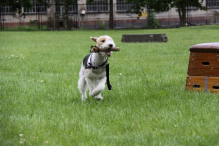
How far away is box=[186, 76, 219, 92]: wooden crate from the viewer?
5680 mm

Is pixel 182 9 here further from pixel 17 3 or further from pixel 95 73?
pixel 95 73

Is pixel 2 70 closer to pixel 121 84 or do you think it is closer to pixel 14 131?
pixel 121 84

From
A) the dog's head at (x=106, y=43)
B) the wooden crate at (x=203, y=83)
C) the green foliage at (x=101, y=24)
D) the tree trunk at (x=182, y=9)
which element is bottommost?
the wooden crate at (x=203, y=83)

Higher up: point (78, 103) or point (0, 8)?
point (0, 8)

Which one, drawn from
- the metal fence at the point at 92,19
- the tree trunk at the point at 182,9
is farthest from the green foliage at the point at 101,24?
the tree trunk at the point at 182,9

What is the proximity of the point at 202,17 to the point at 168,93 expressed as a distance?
46.2 metres

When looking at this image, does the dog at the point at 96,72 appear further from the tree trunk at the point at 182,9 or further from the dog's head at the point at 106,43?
the tree trunk at the point at 182,9

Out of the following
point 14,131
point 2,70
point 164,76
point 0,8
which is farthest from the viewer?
point 0,8

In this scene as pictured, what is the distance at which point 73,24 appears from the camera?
4866 centimetres

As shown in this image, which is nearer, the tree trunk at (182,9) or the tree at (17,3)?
the tree at (17,3)

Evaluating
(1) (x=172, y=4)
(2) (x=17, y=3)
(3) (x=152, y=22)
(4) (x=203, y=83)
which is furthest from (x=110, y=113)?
(3) (x=152, y=22)

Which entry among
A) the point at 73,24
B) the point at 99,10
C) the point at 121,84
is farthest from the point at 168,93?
the point at 99,10

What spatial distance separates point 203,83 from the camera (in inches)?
227

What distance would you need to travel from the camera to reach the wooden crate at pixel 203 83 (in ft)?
18.6
